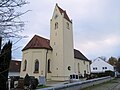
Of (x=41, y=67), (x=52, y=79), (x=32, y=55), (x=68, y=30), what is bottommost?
(x=52, y=79)

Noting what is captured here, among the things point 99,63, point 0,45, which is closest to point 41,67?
point 0,45

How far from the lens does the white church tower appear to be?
4000 cm

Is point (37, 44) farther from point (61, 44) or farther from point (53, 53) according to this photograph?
point (61, 44)

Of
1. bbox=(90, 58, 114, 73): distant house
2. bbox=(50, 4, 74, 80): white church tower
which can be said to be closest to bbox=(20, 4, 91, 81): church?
bbox=(50, 4, 74, 80): white church tower

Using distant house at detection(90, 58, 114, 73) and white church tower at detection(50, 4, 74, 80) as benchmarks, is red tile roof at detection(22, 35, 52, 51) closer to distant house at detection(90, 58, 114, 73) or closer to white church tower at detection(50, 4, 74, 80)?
white church tower at detection(50, 4, 74, 80)

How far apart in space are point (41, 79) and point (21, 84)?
4715 mm

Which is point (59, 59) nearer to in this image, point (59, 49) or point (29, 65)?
point (59, 49)

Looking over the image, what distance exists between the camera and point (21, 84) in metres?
22.4

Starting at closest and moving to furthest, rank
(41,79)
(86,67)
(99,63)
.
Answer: (41,79) < (86,67) < (99,63)

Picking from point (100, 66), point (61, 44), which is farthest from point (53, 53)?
point (100, 66)

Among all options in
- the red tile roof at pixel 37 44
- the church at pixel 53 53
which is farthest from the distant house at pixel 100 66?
the red tile roof at pixel 37 44

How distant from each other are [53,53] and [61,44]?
3065 millimetres

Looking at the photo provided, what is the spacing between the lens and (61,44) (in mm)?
40906

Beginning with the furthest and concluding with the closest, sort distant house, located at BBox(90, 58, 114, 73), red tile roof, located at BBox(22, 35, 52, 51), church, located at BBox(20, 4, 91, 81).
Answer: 1. distant house, located at BBox(90, 58, 114, 73)
2. red tile roof, located at BBox(22, 35, 52, 51)
3. church, located at BBox(20, 4, 91, 81)
